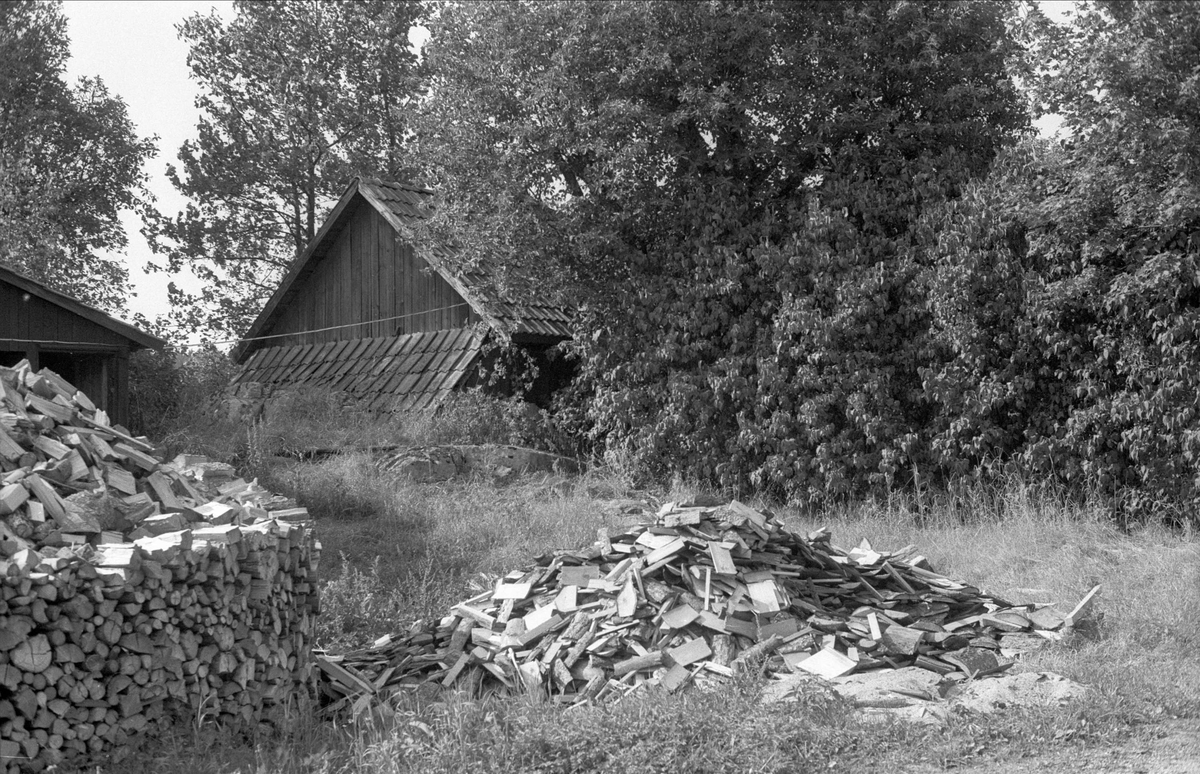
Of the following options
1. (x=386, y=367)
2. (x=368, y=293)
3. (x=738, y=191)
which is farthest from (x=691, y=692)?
(x=368, y=293)

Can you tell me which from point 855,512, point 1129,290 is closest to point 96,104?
point 855,512

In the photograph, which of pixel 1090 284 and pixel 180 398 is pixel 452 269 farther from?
pixel 1090 284

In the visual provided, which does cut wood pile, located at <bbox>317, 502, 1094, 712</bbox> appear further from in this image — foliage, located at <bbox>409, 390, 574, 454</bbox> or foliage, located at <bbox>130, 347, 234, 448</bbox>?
foliage, located at <bbox>130, 347, 234, 448</bbox>

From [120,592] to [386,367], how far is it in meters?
13.3

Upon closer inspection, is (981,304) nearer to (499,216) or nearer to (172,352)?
(499,216)

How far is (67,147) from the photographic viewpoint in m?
29.3

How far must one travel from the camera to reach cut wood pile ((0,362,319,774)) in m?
5.54

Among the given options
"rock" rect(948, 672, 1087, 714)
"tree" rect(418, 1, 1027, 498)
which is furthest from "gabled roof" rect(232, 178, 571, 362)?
"rock" rect(948, 672, 1087, 714)

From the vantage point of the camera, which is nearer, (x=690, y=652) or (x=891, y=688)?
(x=891, y=688)

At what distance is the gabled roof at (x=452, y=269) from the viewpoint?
56.1ft

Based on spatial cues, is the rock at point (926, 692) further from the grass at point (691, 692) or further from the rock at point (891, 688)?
the grass at point (691, 692)

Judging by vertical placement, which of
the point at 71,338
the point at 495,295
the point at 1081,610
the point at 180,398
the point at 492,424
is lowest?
the point at 1081,610

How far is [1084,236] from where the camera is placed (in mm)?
11641

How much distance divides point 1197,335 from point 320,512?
9.65m
